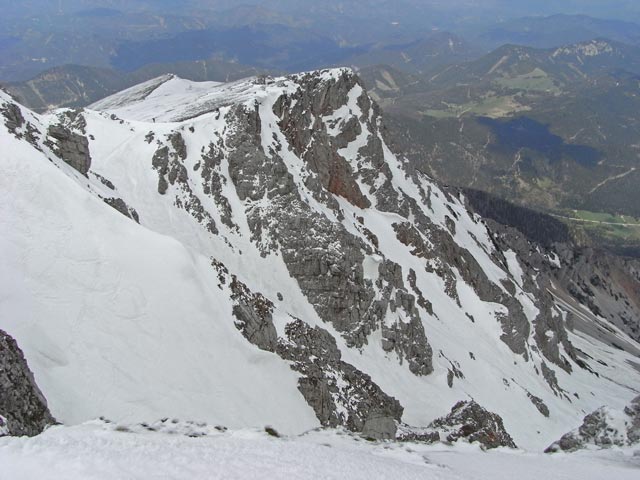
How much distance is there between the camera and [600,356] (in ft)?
429

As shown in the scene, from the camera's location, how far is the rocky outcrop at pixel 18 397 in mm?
18391

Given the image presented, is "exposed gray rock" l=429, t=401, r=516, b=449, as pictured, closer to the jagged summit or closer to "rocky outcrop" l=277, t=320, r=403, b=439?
"rocky outcrop" l=277, t=320, r=403, b=439

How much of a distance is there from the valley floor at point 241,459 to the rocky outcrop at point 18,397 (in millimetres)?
2578

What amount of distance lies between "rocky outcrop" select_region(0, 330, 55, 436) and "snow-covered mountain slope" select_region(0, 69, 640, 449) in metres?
2.46

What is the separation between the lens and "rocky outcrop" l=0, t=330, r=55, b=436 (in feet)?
60.3

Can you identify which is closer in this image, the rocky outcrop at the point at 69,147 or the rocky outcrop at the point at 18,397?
the rocky outcrop at the point at 18,397

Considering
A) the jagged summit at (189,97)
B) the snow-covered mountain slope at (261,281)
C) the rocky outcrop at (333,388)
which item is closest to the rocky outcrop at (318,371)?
the rocky outcrop at (333,388)

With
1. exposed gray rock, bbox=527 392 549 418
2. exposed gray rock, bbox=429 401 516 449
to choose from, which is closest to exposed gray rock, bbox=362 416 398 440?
exposed gray rock, bbox=429 401 516 449

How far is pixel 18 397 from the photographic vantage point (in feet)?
64.1

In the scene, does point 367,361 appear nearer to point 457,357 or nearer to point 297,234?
point 297,234

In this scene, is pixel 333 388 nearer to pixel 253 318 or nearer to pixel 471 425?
pixel 253 318

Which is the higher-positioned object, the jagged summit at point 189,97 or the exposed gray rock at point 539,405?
the jagged summit at point 189,97

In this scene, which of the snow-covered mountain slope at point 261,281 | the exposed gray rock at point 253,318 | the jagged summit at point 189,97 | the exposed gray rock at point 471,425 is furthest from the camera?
the jagged summit at point 189,97

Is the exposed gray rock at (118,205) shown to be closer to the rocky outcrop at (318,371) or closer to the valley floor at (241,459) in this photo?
the rocky outcrop at (318,371)
